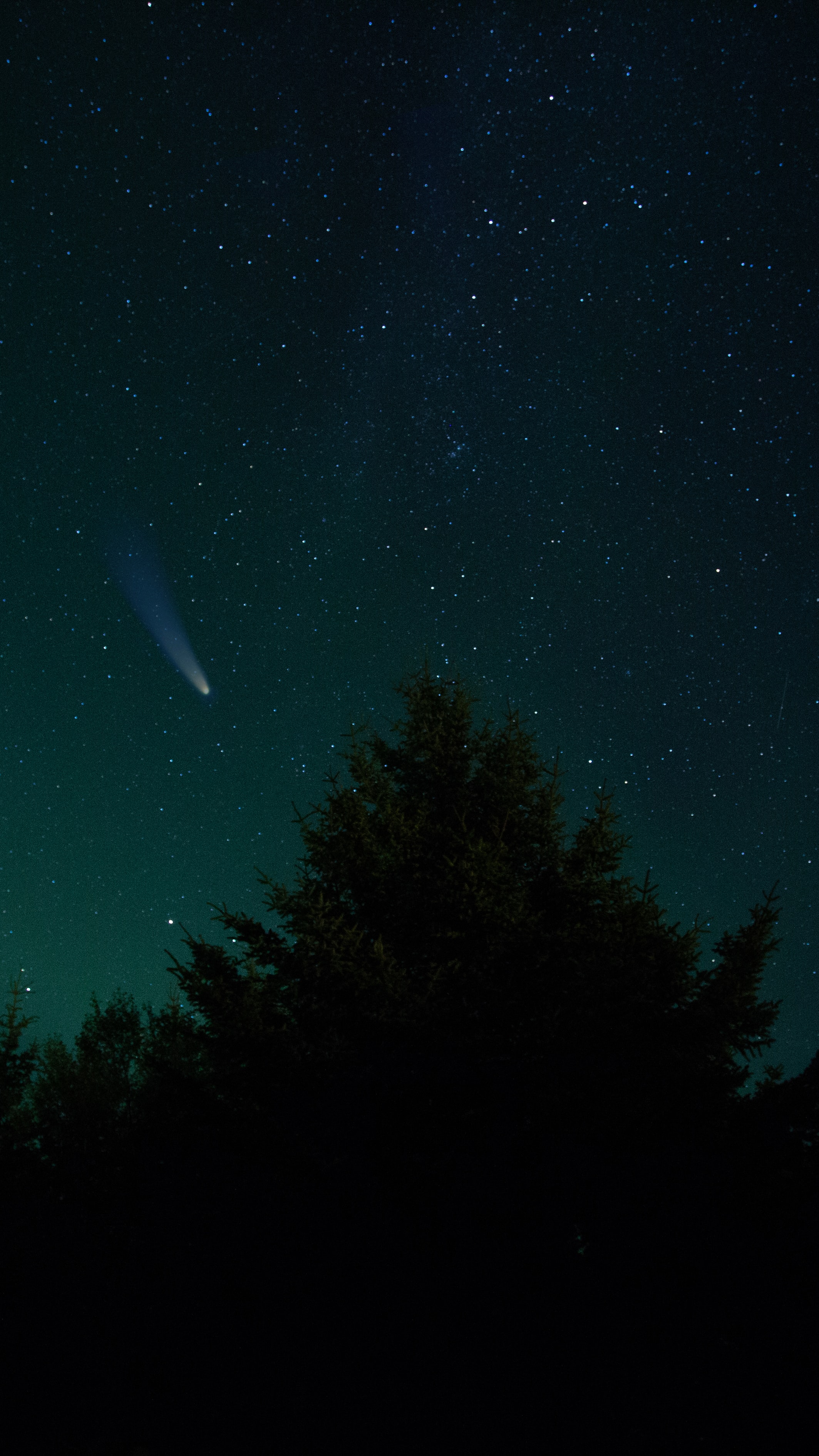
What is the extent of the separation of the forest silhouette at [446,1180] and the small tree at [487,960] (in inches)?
1.5

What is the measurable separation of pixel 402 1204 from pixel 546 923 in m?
3.77

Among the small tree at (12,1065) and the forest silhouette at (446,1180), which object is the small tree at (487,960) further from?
the small tree at (12,1065)

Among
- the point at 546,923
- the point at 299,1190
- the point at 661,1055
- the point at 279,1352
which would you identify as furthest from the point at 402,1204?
the point at 546,923

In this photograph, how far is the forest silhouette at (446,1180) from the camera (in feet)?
13.5

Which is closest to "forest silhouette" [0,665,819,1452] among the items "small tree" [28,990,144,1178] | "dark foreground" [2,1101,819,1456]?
"dark foreground" [2,1101,819,1456]

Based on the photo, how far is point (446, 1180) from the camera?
191 inches

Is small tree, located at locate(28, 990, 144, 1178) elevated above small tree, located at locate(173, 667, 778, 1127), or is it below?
above

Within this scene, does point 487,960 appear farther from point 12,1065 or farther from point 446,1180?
point 12,1065

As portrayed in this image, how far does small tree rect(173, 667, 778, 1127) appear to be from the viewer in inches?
227

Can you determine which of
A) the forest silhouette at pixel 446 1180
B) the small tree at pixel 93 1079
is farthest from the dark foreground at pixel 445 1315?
the small tree at pixel 93 1079

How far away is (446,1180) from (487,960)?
2466 mm

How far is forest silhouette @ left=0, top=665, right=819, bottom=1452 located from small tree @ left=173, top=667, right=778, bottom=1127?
0.04 m

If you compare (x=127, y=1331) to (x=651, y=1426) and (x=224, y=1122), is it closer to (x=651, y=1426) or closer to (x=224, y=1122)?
(x=224, y=1122)

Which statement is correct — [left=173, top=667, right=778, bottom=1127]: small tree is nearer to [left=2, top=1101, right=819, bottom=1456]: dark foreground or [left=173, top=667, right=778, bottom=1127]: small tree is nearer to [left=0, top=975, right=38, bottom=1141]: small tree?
[left=2, top=1101, right=819, bottom=1456]: dark foreground
